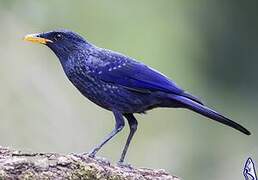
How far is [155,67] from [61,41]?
5.21 m

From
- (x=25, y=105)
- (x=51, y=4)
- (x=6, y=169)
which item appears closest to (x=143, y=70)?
(x=6, y=169)

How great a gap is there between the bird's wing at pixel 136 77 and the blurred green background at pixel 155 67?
4082mm

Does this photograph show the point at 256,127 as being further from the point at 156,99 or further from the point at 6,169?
the point at 6,169

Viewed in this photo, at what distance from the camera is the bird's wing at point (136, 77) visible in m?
5.87

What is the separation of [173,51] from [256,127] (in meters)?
1.66

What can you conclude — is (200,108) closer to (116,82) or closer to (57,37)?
(116,82)

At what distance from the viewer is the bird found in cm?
585

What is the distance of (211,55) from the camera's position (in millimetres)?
11828

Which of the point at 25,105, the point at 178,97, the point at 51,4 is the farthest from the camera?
the point at 51,4

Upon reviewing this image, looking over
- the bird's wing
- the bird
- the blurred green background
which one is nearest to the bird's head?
the bird

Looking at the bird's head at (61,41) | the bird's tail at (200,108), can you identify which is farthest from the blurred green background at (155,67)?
the bird's tail at (200,108)

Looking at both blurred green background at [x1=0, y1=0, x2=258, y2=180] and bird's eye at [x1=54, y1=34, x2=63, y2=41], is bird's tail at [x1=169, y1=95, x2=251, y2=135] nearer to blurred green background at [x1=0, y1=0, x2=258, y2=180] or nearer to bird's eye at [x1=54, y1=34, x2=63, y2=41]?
bird's eye at [x1=54, y1=34, x2=63, y2=41]

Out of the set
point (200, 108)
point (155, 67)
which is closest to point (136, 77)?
point (200, 108)

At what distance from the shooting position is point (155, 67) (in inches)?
437
